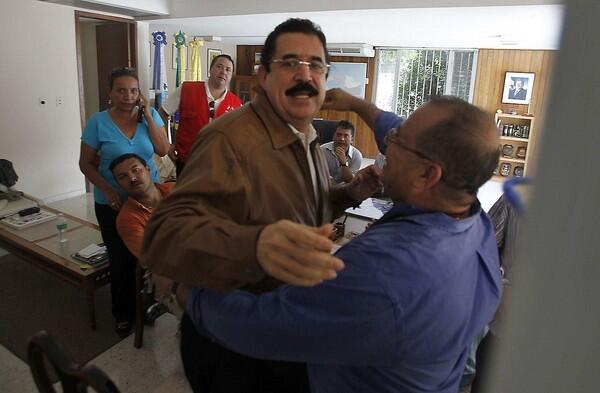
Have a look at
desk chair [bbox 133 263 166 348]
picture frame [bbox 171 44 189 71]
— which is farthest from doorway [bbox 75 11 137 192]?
desk chair [bbox 133 263 166 348]

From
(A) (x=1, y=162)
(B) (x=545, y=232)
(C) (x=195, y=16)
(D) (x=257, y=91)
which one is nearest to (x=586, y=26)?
(B) (x=545, y=232)

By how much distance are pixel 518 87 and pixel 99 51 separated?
6.88m

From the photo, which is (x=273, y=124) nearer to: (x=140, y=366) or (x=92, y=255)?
(x=140, y=366)

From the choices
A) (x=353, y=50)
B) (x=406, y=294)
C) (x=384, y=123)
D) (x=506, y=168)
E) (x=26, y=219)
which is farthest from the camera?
(x=353, y=50)

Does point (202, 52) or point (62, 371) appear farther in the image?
point (202, 52)

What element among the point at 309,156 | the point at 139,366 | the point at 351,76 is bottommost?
the point at 139,366

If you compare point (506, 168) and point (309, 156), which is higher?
point (309, 156)

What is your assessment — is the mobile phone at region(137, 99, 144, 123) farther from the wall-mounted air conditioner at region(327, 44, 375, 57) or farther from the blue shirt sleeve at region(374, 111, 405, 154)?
the wall-mounted air conditioner at region(327, 44, 375, 57)

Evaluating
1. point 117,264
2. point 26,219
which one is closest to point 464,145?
point 117,264

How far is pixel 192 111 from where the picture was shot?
321 cm

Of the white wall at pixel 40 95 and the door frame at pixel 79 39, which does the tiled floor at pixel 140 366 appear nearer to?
the white wall at pixel 40 95

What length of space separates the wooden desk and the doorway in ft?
8.49

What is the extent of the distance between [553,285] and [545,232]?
0.12 feet

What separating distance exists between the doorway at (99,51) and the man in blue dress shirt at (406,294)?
5.17 metres
